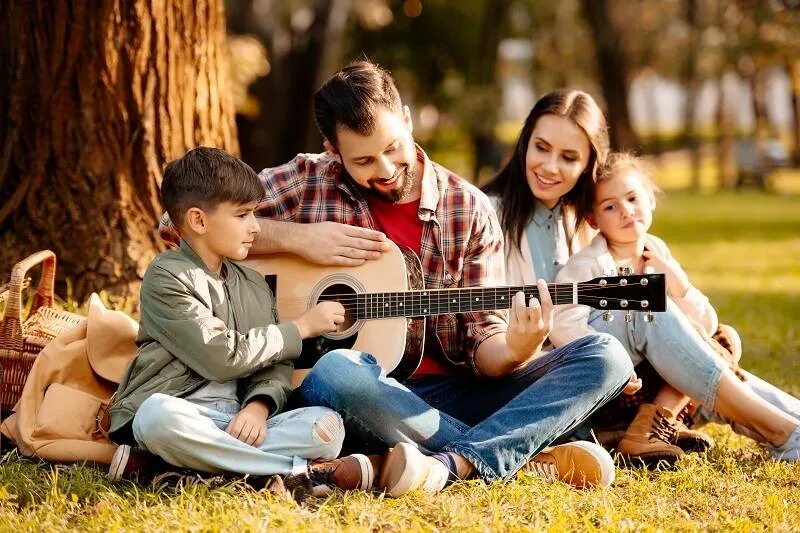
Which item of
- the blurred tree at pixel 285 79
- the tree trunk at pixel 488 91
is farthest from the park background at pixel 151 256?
the tree trunk at pixel 488 91

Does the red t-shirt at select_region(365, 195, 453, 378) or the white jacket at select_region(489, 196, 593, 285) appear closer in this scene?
the red t-shirt at select_region(365, 195, 453, 378)

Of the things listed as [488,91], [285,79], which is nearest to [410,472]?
[285,79]

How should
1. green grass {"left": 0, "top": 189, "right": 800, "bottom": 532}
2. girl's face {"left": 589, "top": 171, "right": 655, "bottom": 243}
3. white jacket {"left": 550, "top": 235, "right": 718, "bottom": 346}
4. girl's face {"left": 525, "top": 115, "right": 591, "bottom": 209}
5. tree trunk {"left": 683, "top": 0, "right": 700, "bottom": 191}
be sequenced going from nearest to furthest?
green grass {"left": 0, "top": 189, "right": 800, "bottom": 532}, white jacket {"left": 550, "top": 235, "right": 718, "bottom": 346}, girl's face {"left": 589, "top": 171, "right": 655, "bottom": 243}, girl's face {"left": 525, "top": 115, "right": 591, "bottom": 209}, tree trunk {"left": 683, "top": 0, "right": 700, "bottom": 191}

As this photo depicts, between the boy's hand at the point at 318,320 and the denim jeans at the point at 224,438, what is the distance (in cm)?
33

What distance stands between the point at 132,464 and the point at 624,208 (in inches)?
87.0

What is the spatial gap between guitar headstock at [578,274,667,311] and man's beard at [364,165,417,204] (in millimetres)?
787

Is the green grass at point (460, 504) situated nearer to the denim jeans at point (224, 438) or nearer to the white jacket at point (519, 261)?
the denim jeans at point (224, 438)

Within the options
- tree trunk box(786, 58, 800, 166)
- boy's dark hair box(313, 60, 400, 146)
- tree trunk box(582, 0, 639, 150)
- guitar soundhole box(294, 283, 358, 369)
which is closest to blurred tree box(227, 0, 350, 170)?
tree trunk box(582, 0, 639, 150)

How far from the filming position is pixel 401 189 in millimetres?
4141

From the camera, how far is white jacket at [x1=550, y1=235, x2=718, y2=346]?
4.29 metres

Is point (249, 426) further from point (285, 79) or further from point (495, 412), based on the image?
point (285, 79)

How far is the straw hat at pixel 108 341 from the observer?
13.4ft

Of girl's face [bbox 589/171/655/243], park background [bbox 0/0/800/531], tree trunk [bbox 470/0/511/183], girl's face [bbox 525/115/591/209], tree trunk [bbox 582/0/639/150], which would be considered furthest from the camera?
tree trunk [bbox 470/0/511/183]

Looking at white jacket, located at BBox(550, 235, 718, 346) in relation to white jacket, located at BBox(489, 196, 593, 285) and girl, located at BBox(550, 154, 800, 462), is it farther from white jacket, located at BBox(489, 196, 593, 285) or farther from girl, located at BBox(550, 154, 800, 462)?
white jacket, located at BBox(489, 196, 593, 285)
